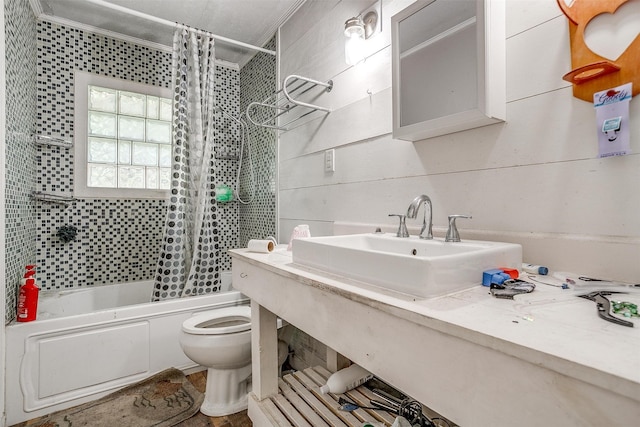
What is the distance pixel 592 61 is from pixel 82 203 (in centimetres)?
302

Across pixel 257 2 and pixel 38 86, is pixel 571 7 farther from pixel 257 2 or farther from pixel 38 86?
pixel 38 86

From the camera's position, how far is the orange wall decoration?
774 mm

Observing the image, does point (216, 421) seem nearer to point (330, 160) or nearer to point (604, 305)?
point (330, 160)

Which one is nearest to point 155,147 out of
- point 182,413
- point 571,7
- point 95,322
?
point 95,322

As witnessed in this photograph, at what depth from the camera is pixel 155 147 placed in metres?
2.79

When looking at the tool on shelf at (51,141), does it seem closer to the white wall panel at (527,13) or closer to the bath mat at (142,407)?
the bath mat at (142,407)

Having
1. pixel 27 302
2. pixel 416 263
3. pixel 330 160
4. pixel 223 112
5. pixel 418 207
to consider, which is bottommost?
pixel 27 302

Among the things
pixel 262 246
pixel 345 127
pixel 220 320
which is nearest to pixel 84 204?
pixel 220 320

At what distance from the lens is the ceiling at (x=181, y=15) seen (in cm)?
218

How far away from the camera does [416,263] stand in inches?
26.8

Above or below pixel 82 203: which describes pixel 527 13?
above

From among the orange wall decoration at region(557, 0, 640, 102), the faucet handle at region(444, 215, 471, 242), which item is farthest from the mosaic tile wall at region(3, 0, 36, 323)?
the orange wall decoration at region(557, 0, 640, 102)

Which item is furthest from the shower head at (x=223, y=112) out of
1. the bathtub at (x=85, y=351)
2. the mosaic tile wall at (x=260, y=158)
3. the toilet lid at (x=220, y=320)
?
the toilet lid at (x=220, y=320)

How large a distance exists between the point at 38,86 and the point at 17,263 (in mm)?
1354
